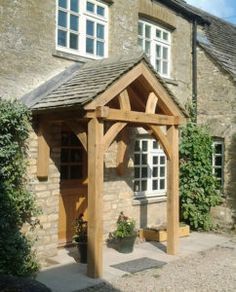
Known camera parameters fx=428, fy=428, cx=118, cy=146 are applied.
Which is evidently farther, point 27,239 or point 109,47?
point 109,47

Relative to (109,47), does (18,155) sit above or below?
below

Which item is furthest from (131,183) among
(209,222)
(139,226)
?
(209,222)

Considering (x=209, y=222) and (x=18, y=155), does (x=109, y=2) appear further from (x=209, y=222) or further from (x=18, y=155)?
(x=209, y=222)

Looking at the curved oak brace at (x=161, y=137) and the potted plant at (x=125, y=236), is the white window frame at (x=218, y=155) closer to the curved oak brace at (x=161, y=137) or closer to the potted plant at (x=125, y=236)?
the curved oak brace at (x=161, y=137)

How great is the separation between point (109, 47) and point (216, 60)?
3592 millimetres

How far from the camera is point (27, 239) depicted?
24.4ft

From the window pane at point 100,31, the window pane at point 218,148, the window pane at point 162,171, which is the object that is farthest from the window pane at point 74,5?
the window pane at point 218,148

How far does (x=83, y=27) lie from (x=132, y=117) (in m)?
2.72

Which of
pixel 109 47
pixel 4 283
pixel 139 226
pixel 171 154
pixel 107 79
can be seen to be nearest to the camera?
pixel 4 283

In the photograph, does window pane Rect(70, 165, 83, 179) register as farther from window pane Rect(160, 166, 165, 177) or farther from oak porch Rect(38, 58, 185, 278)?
window pane Rect(160, 166, 165, 177)

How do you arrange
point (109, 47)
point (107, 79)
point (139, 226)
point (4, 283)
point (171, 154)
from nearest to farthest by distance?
1. point (4, 283)
2. point (107, 79)
3. point (171, 154)
4. point (109, 47)
5. point (139, 226)

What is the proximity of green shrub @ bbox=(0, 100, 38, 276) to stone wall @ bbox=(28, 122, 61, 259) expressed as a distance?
284 millimetres

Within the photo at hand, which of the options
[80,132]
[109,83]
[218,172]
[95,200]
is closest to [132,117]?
[109,83]

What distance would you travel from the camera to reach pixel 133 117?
7.65 m
